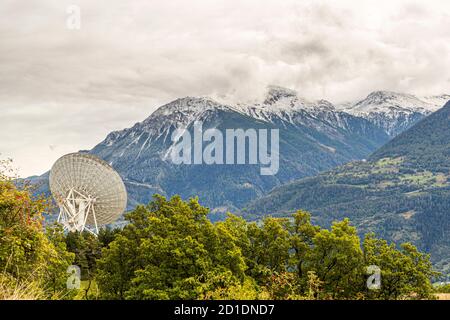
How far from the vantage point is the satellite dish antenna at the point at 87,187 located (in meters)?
117

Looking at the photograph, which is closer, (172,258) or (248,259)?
(172,258)

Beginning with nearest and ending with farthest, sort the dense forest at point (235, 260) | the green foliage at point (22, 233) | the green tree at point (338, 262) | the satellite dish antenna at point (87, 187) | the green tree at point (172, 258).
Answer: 1. the green foliage at point (22, 233)
2. the green tree at point (172, 258)
3. the dense forest at point (235, 260)
4. the green tree at point (338, 262)
5. the satellite dish antenna at point (87, 187)

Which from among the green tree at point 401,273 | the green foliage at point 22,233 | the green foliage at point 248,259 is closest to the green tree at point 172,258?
the green foliage at point 248,259

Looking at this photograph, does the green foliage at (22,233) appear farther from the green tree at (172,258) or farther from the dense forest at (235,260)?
the green tree at (172,258)

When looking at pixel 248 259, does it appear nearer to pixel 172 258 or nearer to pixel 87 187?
pixel 172 258


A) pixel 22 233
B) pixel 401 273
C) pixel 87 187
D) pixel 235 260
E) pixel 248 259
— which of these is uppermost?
pixel 87 187

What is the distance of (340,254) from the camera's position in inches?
2253

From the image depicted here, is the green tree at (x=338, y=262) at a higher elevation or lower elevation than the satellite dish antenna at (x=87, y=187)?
lower

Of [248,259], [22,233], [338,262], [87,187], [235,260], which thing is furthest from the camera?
[87,187]

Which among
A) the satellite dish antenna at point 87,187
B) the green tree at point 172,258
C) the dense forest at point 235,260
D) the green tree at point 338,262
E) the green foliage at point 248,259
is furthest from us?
the satellite dish antenna at point 87,187

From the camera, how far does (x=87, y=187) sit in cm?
11944

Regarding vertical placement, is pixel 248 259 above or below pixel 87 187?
below

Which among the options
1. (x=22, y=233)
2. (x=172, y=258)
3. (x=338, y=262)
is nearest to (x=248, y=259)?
(x=338, y=262)

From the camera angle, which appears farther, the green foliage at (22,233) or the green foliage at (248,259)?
the green foliage at (248,259)
